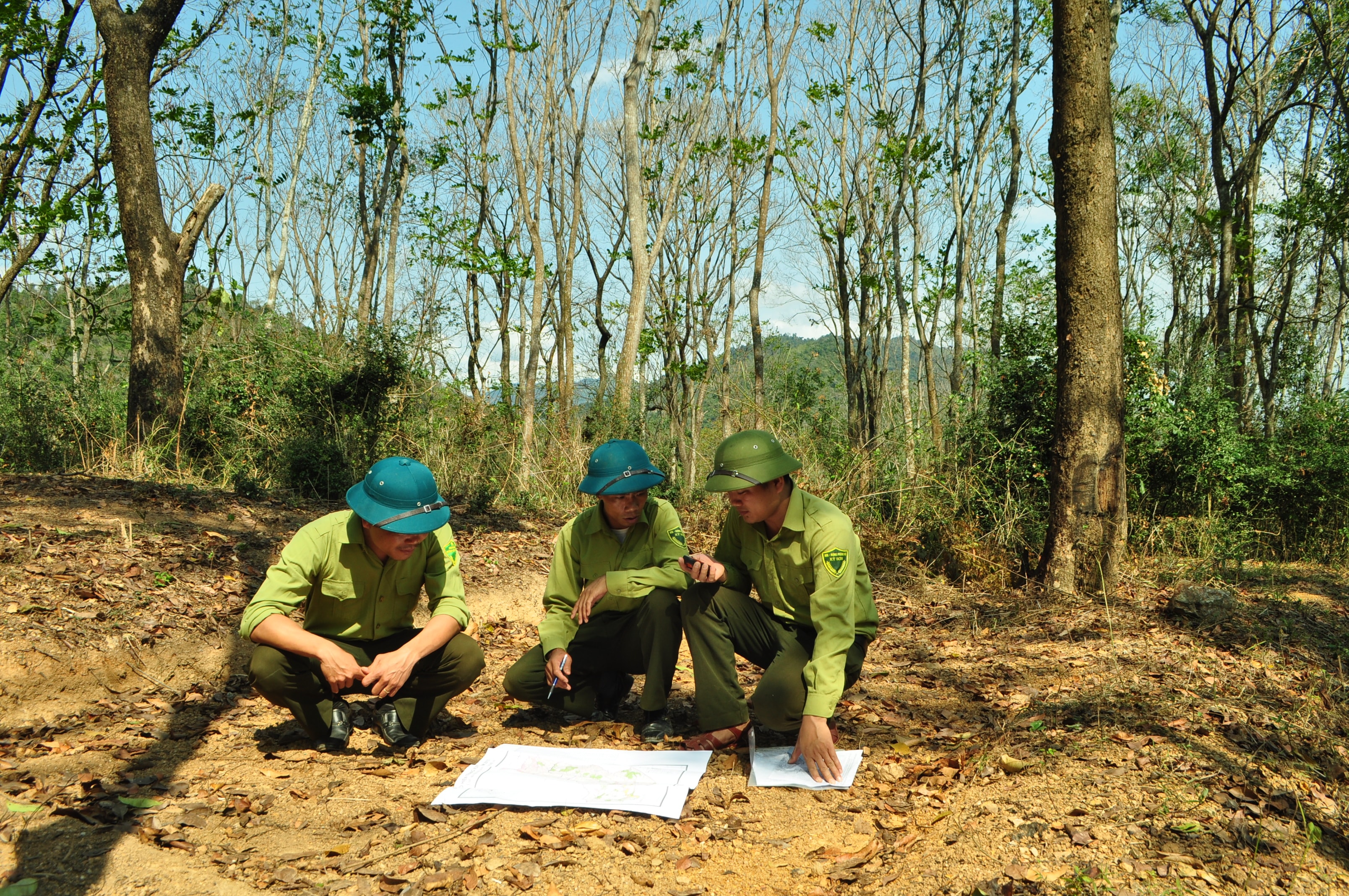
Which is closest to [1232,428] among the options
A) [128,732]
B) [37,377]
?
[128,732]

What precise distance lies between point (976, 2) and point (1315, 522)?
1182 centimetres

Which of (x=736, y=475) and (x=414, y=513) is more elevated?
(x=736, y=475)

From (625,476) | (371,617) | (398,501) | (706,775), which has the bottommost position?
(706,775)

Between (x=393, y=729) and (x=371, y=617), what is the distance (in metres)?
0.46

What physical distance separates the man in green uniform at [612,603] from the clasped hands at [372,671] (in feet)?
2.04

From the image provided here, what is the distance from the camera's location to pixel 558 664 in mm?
3525

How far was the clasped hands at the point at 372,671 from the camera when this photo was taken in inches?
121

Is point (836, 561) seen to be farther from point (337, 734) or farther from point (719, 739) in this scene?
point (337, 734)

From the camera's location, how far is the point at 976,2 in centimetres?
1599

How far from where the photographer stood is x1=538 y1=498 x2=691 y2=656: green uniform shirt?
374 centimetres

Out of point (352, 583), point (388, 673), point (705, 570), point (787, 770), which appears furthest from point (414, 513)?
point (787, 770)

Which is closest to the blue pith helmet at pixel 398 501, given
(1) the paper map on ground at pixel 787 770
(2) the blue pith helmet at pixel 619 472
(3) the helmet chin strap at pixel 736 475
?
(2) the blue pith helmet at pixel 619 472

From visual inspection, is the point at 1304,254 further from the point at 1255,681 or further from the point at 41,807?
the point at 41,807

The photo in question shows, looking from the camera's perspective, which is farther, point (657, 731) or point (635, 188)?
point (635, 188)
